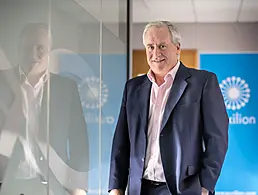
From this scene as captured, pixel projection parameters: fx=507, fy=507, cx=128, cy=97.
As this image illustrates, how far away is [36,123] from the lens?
3.07 meters

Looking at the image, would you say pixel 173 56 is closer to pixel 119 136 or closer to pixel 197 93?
pixel 197 93

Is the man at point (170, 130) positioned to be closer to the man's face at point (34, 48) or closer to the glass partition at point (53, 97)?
the glass partition at point (53, 97)

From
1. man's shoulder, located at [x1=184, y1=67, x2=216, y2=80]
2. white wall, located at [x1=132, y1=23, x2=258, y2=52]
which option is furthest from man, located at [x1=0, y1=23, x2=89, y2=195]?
white wall, located at [x1=132, y1=23, x2=258, y2=52]

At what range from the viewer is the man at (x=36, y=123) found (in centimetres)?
282

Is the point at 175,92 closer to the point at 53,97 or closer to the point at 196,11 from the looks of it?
the point at 53,97

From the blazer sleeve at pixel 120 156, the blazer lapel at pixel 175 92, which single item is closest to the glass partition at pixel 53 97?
the blazer sleeve at pixel 120 156

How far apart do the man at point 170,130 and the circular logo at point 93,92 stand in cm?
101

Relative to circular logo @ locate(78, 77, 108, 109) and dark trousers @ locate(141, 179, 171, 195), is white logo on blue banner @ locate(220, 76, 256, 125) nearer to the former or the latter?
circular logo @ locate(78, 77, 108, 109)

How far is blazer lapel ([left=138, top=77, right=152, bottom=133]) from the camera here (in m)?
2.91

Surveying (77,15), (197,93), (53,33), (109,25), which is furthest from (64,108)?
(109,25)

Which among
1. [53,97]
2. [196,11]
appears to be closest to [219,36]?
[196,11]

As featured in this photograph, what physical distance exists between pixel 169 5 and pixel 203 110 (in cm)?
428

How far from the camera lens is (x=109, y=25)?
5.02 meters

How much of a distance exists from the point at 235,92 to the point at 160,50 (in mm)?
4194
